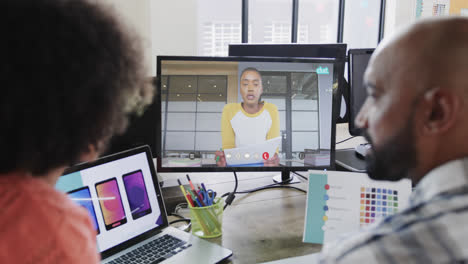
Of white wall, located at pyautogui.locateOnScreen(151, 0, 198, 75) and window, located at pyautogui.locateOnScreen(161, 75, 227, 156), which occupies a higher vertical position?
white wall, located at pyautogui.locateOnScreen(151, 0, 198, 75)

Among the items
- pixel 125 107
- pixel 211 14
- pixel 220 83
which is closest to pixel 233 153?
pixel 220 83

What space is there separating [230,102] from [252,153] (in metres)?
0.18

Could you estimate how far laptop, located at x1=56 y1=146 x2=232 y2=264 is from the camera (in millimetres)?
823

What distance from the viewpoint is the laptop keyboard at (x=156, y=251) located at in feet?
2.73

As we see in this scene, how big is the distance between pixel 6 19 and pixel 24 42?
3 cm

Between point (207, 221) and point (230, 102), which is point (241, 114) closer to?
point (230, 102)

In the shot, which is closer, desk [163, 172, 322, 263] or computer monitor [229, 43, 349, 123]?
desk [163, 172, 322, 263]

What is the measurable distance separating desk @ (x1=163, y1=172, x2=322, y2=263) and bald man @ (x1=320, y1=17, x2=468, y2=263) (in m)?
0.45

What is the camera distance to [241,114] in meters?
1.15

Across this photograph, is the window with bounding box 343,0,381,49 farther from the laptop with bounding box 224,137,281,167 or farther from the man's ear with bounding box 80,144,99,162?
the man's ear with bounding box 80,144,99,162

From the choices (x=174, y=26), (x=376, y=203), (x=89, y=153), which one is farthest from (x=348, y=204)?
(x=174, y=26)

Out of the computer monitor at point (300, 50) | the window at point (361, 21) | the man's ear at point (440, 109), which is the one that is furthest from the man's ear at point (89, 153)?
the window at point (361, 21)

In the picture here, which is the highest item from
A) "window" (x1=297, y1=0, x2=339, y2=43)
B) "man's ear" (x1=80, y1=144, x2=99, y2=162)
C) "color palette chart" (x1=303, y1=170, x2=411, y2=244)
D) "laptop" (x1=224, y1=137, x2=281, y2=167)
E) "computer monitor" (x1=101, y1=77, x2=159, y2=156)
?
"window" (x1=297, y1=0, x2=339, y2=43)

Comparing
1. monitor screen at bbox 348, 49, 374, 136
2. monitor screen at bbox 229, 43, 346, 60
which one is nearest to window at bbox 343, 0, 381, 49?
monitor screen at bbox 229, 43, 346, 60
